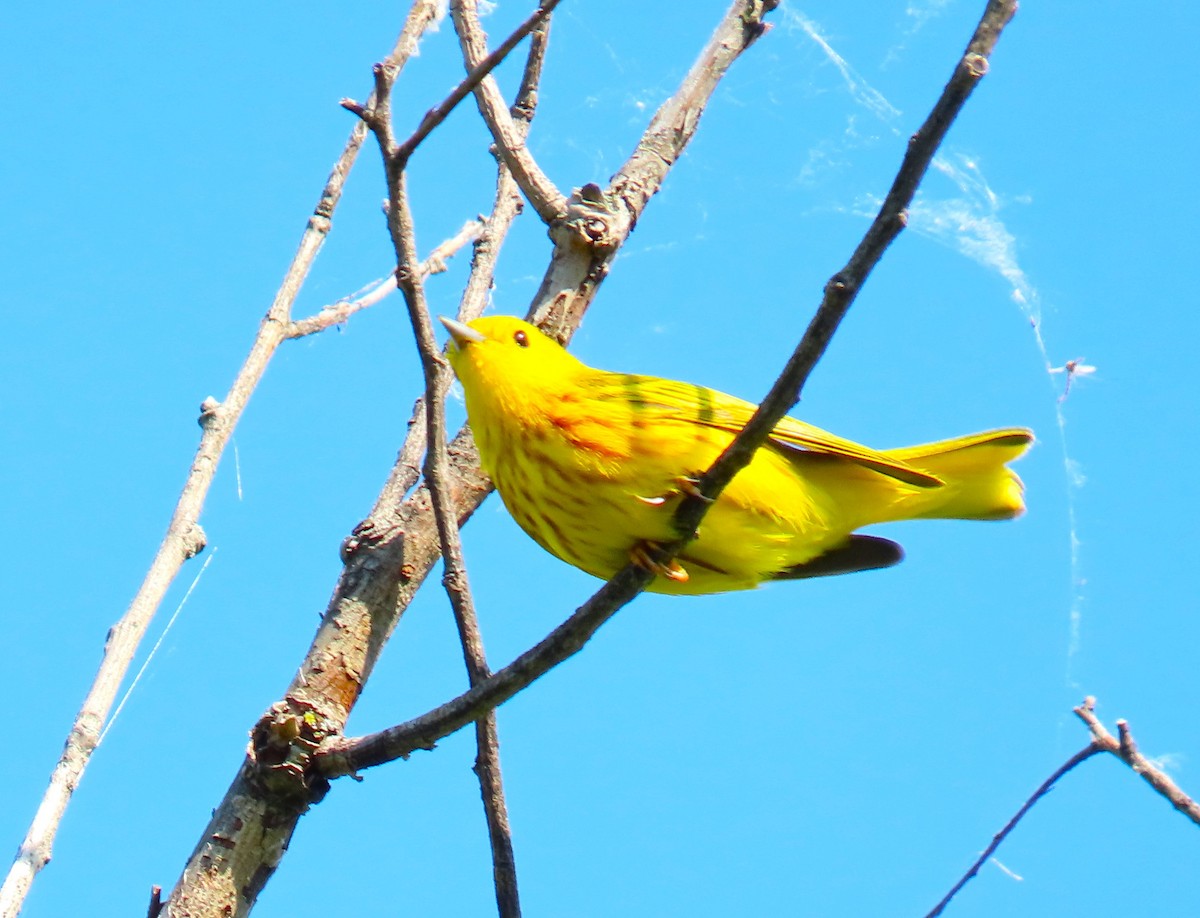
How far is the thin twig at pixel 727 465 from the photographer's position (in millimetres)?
1919

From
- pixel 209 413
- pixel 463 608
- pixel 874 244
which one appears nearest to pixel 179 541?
pixel 209 413

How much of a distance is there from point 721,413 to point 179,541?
145 centimetres

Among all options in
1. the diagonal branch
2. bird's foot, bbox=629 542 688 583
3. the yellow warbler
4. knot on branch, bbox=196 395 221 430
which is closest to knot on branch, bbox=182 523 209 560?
knot on branch, bbox=196 395 221 430

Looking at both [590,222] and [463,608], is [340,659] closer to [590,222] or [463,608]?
[463,608]

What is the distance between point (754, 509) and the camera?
3273 mm

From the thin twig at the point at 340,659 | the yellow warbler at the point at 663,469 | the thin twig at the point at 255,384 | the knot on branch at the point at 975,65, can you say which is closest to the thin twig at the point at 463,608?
the thin twig at the point at 340,659

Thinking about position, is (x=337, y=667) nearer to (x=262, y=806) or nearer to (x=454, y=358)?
(x=262, y=806)

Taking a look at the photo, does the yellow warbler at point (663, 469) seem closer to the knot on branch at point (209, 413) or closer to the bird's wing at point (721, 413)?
the bird's wing at point (721, 413)

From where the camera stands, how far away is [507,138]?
3801 millimetres

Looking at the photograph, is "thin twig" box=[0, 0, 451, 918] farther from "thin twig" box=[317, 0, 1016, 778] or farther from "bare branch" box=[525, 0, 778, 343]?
"bare branch" box=[525, 0, 778, 343]

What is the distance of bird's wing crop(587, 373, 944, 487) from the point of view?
10.9ft

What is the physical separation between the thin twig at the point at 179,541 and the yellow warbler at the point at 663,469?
501 mm

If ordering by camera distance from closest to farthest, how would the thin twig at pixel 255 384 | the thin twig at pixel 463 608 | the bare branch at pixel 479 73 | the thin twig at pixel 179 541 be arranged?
the bare branch at pixel 479 73, the thin twig at pixel 179 541, the thin twig at pixel 255 384, the thin twig at pixel 463 608

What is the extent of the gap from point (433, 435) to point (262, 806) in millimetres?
952
